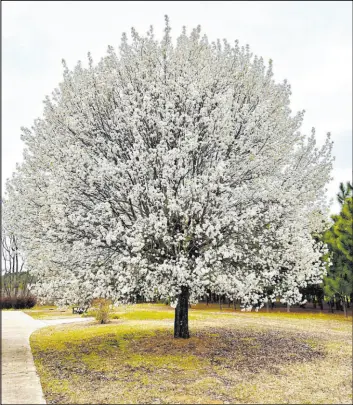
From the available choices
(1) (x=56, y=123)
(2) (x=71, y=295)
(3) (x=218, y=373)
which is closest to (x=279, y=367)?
(3) (x=218, y=373)

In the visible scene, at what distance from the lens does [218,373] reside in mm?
12211

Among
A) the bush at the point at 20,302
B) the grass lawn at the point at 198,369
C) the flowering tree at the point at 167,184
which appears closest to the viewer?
the grass lawn at the point at 198,369

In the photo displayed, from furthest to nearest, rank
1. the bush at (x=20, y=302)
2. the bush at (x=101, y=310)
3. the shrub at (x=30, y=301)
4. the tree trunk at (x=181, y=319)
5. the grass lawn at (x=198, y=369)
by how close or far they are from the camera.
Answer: the shrub at (x=30, y=301)
the bush at (x=20, y=302)
the bush at (x=101, y=310)
the tree trunk at (x=181, y=319)
the grass lawn at (x=198, y=369)

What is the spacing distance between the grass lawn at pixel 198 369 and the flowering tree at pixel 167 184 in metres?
2.19

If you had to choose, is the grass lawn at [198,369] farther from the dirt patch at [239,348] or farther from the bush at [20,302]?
the bush at [20,302]

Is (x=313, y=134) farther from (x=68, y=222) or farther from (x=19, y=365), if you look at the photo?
(x=19, y=365)

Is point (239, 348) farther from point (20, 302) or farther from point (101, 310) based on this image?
point (20, 302)

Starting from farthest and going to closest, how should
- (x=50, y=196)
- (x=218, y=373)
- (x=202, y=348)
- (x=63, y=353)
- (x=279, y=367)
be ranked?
(x=63, y=353), (x=202, y=348), (x=50, y=196), (x=279, y=367), (x=218, y=373)

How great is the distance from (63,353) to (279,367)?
361 inches

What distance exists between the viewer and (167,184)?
1300 cm

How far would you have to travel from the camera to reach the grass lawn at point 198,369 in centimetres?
1023

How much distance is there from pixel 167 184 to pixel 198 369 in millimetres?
6197

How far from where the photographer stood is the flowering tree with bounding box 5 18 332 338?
12836 mm

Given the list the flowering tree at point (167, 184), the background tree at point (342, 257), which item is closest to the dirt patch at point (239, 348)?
the flowering tree at point (167, 184)
